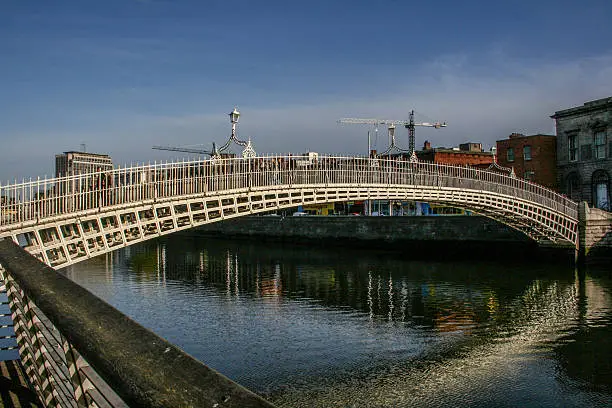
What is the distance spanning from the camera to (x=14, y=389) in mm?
5957

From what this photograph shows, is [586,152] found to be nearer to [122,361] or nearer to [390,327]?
[390,327]

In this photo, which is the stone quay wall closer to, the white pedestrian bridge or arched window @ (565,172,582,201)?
the white pedestrian bridge

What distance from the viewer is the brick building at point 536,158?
48.2 metres

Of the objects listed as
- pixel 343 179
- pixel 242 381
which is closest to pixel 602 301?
pixel 343 179

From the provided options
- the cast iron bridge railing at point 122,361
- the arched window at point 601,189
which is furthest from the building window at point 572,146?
the cast iron bridge railing at point 122,361

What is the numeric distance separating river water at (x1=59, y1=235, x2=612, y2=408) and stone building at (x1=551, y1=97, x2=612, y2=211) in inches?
482

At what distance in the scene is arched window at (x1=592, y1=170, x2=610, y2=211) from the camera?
141 ft

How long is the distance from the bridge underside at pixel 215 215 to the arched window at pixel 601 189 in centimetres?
956

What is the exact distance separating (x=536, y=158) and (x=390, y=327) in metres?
35.2

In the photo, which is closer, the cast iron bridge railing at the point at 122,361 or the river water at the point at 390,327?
the cast iron bridge railing at the point at 122,361

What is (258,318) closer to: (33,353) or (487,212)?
(33,353)

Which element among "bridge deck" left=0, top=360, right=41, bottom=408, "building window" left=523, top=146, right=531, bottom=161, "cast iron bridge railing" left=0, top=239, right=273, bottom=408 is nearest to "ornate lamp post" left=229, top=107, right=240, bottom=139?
"bridge deck" left=0, top=360, right=41, bottom=408

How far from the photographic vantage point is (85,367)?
8.65 feet

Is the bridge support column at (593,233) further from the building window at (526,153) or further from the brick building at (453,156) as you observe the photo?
the brick building at (453,156)
